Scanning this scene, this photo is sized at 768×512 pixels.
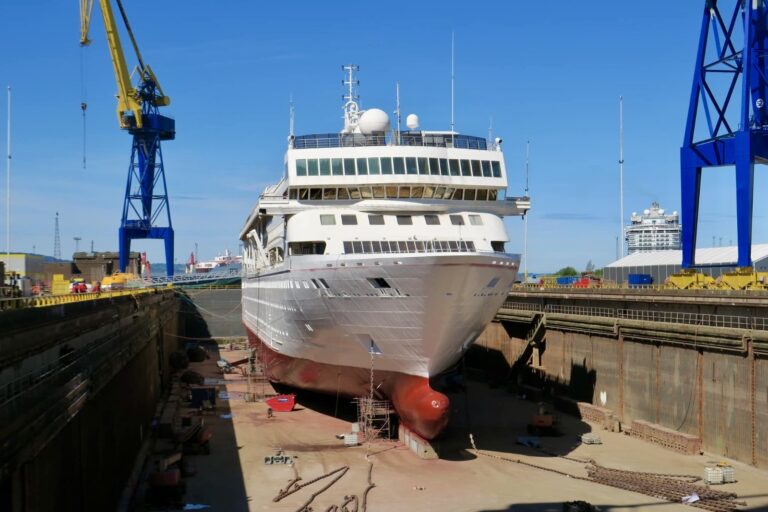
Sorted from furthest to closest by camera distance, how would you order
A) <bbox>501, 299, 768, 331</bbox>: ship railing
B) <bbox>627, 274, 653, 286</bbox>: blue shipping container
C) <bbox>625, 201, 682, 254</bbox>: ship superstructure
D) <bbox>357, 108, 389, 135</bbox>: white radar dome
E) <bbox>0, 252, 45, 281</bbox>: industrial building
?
1. <bbox>625, 201, 682, 254</bbox>: ship superstructure
2. <bbox>0, 252, 45, 281</bbox>: industrial building
3. <bbox>627, 274, 653, 286</bbox>: blue shipping container
4. <bbox>357, 108, 389, 135</bbox>: white radar dome
5. <bbox>501, 299, 768, 331</bbox>: ship railing

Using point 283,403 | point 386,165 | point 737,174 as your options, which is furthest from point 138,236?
point 737,174

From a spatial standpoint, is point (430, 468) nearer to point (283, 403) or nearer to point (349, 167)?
point (349, 167)

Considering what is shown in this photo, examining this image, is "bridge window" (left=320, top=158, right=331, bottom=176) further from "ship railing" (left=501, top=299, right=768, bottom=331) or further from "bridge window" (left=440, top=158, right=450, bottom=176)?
"ship railing" (left=501, top=299, right=768, bottom=331)

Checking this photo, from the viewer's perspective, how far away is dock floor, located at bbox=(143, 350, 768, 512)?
832 inches

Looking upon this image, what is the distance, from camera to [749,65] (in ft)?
129

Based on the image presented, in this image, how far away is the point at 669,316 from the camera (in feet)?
103

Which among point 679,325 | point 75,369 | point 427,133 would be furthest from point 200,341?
point 75,369

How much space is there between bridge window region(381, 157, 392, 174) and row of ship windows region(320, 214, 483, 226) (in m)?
1.80

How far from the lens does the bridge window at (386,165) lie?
94.6 ft

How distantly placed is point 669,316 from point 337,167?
15.1 m

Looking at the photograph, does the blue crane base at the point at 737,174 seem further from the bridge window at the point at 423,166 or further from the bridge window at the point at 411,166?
the bridge window at the point at 411,166

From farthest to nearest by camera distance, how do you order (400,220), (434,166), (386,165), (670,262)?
(670,262) < (434,166) < (386,165) < (400,220)

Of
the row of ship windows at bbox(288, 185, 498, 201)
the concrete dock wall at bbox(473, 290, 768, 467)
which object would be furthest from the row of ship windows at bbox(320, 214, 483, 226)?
Answer: the concrete dock wall at bbox(473, 290, 768, 467)

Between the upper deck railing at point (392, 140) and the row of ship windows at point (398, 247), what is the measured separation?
4.51m
